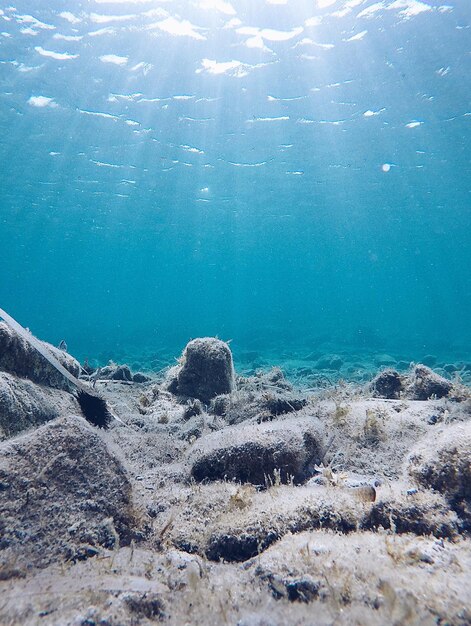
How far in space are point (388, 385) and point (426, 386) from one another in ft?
2.61

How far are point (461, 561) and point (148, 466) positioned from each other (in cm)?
349

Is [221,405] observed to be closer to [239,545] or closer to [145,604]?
[239,545]

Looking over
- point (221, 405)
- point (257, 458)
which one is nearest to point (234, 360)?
point (221, 405)

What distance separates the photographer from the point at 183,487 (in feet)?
12.2

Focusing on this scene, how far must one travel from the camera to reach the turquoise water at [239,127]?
1831 centimetres

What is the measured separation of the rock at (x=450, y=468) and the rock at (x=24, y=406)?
167 inches

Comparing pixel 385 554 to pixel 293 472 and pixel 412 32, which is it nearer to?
pixel 293 472

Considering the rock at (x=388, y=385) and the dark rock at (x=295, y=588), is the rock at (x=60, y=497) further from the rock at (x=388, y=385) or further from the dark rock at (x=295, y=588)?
the rock at (x=388, y=385)

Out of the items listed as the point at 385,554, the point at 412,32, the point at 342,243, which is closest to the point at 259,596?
the point at 385,554

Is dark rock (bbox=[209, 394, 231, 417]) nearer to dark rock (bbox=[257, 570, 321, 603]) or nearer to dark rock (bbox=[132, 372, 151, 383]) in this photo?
dark rock (bbox=[132, 372, 151, 383])

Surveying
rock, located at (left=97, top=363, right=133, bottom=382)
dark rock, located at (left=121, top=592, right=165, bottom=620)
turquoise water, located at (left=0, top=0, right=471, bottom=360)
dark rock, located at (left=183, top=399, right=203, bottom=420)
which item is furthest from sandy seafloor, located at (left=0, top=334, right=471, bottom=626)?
turquoise water, located at (left=0, top=0, right=471, bottom=360)

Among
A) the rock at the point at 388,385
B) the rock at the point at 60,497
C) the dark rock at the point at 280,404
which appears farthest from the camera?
the rock at the point at 388,385

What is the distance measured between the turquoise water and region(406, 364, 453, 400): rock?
18759 mm

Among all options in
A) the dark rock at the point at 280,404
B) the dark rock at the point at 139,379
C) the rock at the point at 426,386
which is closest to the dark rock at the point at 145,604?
the dark rock at the point at 280,404
